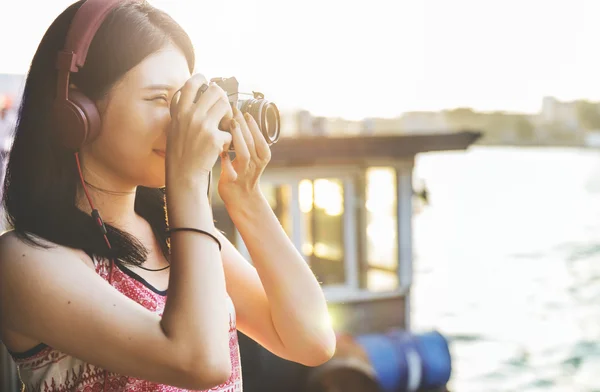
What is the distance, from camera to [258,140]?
119 centimetres

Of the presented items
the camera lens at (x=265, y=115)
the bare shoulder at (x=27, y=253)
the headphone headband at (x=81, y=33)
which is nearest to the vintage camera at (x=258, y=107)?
the camera lens at (x=265, y=115)

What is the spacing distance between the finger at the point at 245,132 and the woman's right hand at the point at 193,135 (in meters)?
0.09

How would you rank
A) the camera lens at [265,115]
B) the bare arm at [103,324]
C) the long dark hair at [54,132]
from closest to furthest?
the bare arm at [103,324]
the long dark hair at [54,132]
the camera lens at [265,115]

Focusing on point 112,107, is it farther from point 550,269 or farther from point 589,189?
point 589,189

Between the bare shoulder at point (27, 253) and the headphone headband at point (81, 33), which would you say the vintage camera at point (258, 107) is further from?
the bare shoulder at point (27, 253)

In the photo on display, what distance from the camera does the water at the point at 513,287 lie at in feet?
53.0

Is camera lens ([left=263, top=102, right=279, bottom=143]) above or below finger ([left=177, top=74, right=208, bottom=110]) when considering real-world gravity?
below

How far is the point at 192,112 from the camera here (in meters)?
1.02

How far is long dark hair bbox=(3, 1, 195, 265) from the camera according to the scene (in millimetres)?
1059

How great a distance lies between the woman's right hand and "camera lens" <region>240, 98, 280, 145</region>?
0.44 feet

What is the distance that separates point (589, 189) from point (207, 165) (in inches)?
2953

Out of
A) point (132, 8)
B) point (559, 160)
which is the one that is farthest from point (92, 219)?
point (559, 160)

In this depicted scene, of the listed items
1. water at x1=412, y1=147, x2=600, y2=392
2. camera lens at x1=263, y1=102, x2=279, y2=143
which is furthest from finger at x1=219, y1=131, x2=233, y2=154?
water at x1=412, y1=147, x2=600, y2=392

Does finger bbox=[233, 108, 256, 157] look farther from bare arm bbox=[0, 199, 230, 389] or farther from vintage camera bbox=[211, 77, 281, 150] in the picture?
bare arm bbox=[0, 199, 230, 389]
